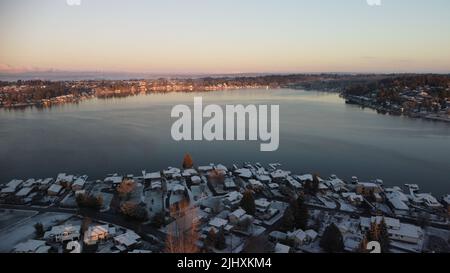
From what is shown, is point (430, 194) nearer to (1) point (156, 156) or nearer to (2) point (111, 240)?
(2) point (111, 240)

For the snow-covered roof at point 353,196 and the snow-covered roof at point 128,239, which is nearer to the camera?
the snow-covered roof at point 128,239

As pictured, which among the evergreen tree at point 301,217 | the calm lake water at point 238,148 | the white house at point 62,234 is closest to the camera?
the white house at point 62,234

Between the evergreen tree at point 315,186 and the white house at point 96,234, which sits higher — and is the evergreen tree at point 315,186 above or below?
above

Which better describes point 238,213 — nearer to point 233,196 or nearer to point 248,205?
point 248,205

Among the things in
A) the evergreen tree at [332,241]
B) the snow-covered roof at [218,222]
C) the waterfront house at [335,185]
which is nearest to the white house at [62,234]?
the snow-covered roof at [218,222]

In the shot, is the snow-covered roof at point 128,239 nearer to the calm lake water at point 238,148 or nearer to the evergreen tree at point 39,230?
the evergreen tree at point 39,230

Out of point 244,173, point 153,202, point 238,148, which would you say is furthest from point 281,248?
point 238,148

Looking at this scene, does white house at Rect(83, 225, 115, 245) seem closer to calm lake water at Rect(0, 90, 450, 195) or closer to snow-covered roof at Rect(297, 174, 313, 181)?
calm lake water at Rect(0, 90, 450, 195)

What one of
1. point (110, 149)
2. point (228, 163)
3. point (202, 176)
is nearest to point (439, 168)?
point (228, 163)
